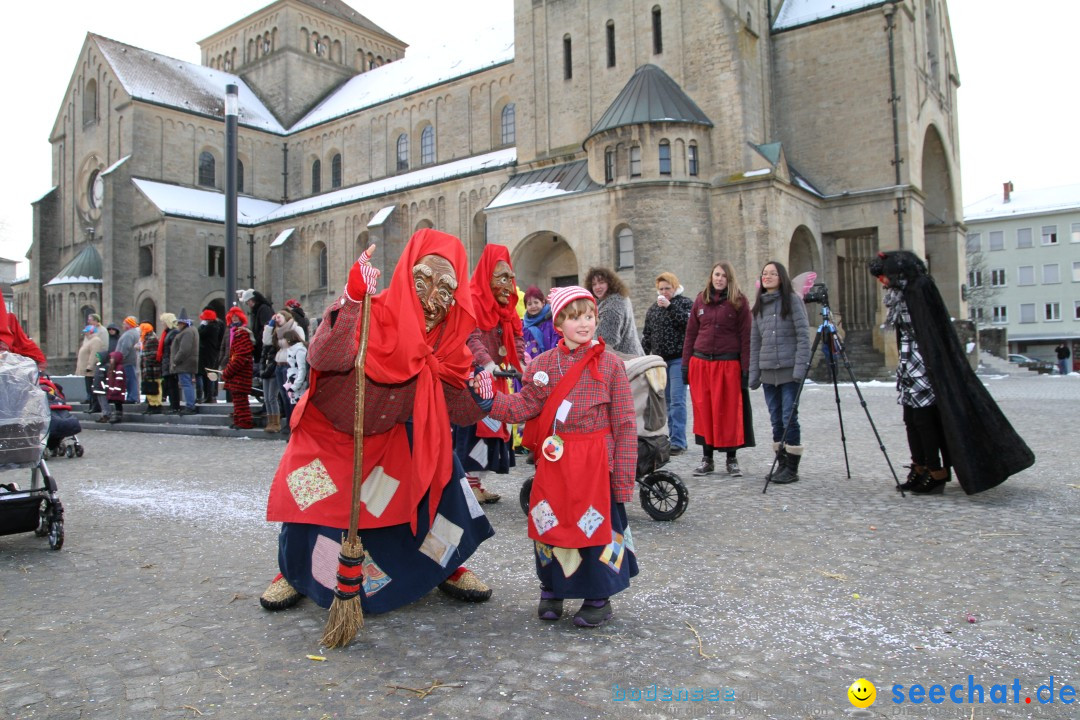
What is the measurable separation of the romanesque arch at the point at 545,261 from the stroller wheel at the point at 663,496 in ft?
72.8

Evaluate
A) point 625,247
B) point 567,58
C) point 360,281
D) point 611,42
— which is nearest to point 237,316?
point 360,281

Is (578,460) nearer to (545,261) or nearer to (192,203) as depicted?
(545,261)

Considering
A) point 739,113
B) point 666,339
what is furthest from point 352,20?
point 666,339

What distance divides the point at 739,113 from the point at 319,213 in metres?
22.8

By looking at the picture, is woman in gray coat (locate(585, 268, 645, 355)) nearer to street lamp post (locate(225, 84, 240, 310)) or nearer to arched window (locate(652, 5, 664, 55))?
street lamp post (locate(225, 84, 240, 310))

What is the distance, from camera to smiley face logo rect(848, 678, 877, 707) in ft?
8.16

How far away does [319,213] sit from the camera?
127ft

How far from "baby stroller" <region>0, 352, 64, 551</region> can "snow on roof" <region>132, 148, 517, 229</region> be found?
28359 millimetres

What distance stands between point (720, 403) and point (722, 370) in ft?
1.02

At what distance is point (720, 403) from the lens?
6953 millimetres

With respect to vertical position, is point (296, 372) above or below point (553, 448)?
above

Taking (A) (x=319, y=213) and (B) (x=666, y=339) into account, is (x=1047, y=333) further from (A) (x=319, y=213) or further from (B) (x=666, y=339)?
(B) (x=666, y=339)

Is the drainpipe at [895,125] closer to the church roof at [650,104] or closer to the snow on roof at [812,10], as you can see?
the snow on roof at [812,10]

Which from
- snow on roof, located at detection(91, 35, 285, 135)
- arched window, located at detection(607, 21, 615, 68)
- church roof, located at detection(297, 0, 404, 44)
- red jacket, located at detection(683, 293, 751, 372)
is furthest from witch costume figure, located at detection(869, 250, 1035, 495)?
church roof, located at detection(297, 0, 404, 44)
